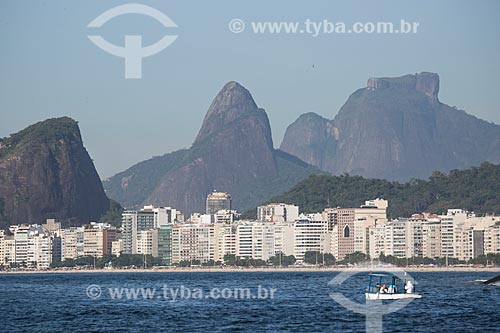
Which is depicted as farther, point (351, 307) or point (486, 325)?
point (351, 307)

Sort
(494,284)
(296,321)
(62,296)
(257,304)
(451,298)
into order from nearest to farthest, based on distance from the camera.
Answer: (296,321)
(257,304)
(451,298)
(62,296)
(494,284)

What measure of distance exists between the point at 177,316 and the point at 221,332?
576 inches

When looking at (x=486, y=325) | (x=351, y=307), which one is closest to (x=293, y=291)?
(x=351, y=307)

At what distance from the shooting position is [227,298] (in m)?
132

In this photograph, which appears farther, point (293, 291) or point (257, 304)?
point (293, 291)

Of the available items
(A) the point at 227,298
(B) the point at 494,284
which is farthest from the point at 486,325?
(B) the point at 494,284

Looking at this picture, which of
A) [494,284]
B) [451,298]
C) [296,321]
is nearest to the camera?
[296,321]

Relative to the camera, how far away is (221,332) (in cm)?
8762

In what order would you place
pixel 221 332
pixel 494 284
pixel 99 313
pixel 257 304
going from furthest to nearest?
pixel 494 284, pixel 257 304, pixel 99 313, pixel 221 332

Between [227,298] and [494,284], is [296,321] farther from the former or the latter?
[494,284]

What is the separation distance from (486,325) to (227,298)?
4333 centimetres

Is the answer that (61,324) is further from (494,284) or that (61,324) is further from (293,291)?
(494,284)

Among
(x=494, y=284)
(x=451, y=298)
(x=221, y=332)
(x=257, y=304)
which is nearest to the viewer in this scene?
(x=221, y=332)

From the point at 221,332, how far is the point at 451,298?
149ft
